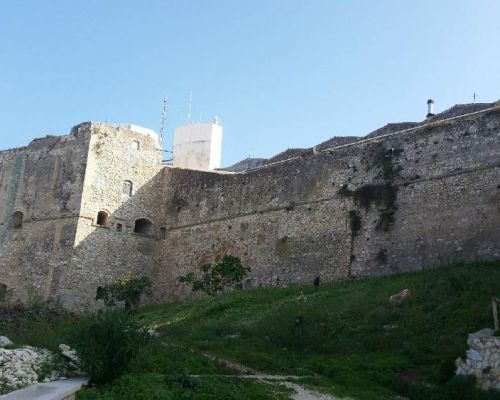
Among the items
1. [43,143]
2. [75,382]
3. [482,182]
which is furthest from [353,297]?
[43,143]

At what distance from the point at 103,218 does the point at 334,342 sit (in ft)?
55.2

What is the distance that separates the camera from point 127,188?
101 ft

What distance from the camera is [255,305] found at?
2069 centimetres

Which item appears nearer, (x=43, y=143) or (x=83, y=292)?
(x=83, y=292)

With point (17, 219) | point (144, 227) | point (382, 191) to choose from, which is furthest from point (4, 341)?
point (17, 219)

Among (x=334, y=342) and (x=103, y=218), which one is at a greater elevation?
(x=103, y=218)

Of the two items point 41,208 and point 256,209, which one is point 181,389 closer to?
point 256,209

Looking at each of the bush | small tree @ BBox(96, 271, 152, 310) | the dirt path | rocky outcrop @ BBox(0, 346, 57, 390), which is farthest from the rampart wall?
the bush

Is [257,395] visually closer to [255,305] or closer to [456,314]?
[456,314]

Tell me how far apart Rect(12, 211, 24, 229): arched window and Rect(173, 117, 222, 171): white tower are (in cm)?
1463

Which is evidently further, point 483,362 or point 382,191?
point 382,191

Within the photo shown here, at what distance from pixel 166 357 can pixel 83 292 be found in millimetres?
15599

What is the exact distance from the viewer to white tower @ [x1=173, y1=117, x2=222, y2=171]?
45094mm

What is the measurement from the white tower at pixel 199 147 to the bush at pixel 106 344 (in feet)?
108
